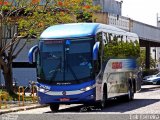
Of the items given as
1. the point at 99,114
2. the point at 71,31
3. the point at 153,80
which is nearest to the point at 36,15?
the point at 71,31

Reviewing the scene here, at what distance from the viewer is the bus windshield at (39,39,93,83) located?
22.2 m

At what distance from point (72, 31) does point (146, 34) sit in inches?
1577

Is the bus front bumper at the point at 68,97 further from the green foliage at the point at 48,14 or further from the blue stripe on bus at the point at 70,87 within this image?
the green foliage at the point at 48,14

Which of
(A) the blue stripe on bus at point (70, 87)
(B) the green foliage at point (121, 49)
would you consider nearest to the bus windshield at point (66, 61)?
(A) the blue stripe on bus at point (70, 87)

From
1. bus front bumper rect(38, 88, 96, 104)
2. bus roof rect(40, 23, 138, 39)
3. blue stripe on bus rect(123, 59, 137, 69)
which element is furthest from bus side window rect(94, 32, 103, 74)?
blue stripe on bus rect(123, 59, 137, 69)

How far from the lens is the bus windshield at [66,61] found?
73.0 ft

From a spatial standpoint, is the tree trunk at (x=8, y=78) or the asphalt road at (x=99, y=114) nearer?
the asphalt road at (x=99, y=114)

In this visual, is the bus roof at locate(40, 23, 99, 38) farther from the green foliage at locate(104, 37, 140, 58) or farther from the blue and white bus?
the green foliage at locate(104, 37, 140, 58)

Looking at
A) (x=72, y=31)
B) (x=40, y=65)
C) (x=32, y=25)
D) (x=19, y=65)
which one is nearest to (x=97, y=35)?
(x=72, y=31)

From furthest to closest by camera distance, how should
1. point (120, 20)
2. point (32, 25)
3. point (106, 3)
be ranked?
point (106, 3), point (120, 20), point (32, 25)

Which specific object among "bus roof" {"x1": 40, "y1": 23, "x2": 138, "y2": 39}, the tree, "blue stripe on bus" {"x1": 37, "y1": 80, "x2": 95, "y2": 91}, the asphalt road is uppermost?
the tree

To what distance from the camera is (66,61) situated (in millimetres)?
22359

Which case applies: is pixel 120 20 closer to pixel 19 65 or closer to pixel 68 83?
pixel 19 65

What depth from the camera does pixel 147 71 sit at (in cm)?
6719
